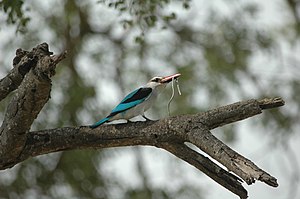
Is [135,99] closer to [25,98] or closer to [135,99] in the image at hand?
[135,99]

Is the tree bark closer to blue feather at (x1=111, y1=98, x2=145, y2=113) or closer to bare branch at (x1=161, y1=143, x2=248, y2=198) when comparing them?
bare branch at (x1=161, y1=143, x2=248, y2=198)

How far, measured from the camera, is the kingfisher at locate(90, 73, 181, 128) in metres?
2.78

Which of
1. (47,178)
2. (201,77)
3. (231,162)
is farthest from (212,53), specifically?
(231,162)

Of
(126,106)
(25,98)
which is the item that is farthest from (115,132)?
(25,98)

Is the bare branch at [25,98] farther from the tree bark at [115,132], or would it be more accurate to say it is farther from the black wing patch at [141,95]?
the black wing patch at [141,95]

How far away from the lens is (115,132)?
8.64 ft

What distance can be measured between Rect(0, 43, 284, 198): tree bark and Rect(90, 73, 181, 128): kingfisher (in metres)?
0.12

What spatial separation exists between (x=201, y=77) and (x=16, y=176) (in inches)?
79.2

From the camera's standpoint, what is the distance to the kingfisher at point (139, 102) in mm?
2777

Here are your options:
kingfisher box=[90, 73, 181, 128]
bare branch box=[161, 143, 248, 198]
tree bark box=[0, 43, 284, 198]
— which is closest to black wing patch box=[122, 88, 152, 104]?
kingfisher box=[90, 73, 181, 128]

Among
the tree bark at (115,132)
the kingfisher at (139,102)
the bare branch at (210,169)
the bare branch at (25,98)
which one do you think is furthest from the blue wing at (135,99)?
the bare branch at (25,98)

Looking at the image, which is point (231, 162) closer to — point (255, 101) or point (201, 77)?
point (255, 101)

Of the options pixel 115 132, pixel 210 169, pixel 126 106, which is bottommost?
pixel 210 169

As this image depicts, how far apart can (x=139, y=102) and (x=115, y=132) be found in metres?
0.23
